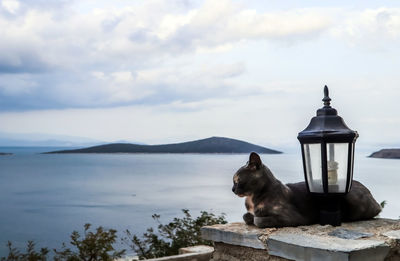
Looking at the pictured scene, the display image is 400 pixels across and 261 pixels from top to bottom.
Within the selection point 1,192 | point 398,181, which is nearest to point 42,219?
point 398,181

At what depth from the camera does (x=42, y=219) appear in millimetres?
18969

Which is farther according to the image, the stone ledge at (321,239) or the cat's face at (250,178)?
the cat's face at (250,178)

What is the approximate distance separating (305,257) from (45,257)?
3.56 m

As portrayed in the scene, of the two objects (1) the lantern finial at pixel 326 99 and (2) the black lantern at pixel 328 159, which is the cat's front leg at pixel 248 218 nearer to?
(2) the black lantern at pixel 328 159

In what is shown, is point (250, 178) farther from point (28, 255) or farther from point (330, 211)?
point (28, 255)

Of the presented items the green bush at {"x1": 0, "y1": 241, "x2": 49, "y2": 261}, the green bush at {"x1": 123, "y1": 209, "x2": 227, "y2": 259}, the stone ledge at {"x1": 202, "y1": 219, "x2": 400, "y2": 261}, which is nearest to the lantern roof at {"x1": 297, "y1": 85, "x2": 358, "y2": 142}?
the stone ledge at {"x1": 202, "y1": 219, "x2": 400, "y2": 261}

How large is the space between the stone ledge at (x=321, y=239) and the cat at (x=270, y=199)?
57mm

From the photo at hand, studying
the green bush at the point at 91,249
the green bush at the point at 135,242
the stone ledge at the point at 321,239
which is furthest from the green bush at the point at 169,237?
the stone ledge at the point at 321,239

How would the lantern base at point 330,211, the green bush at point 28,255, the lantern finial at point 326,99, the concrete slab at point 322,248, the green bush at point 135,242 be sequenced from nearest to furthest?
the concrete slab at point 322,248 → the lantern base at point 330,211 → the lantern finial at point 326,99 → the green bush at point 28,255 → the green bush at point 135,242

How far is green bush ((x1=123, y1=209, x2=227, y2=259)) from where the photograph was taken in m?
5.78

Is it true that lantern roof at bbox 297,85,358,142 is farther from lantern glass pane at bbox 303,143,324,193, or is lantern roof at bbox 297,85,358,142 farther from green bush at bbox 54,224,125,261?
green bush at bbox 54,224,125,261

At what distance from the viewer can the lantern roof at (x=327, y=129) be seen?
8.98 feet

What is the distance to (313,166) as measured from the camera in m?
2.80

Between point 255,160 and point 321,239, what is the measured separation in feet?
1.93
